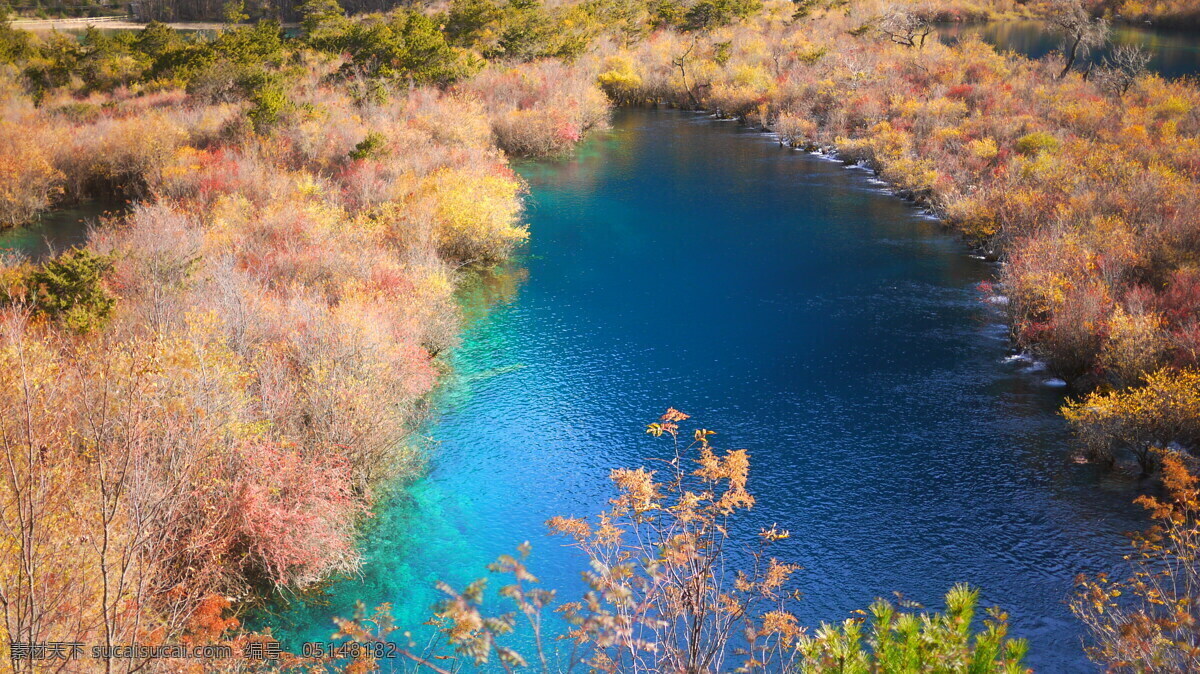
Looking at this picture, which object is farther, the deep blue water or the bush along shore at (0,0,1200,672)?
the deep blue water

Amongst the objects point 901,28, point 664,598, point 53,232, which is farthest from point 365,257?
point 901,28

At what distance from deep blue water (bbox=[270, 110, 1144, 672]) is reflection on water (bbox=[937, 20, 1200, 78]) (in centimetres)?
4492

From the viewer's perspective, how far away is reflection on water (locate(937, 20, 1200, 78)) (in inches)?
2713

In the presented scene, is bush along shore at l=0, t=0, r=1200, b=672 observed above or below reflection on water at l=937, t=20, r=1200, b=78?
below

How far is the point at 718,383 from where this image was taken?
25.1 metres

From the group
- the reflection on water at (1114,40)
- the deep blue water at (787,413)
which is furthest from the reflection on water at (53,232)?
the reflection on water at (1114,40)

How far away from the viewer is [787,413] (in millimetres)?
23297

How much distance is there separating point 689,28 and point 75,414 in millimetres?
73136

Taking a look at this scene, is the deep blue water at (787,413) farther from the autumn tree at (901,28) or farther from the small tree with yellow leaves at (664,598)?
the autumn tree at (901,28)

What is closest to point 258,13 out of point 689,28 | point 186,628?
point 689,28

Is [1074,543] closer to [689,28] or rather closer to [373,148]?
[373,148]

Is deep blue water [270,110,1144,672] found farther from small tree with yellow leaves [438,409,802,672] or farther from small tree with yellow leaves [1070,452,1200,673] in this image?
small tree with yellow leaves [438,409,802,672]

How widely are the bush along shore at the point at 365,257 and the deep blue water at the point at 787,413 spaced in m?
1.13

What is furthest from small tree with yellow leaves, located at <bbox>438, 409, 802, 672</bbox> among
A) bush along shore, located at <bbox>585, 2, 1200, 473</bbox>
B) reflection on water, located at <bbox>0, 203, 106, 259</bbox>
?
reflection on water, located at <bbox>0, 203, 106, 259</bbox>
